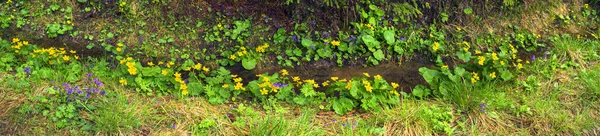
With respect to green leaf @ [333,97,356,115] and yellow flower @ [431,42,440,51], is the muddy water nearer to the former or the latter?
yellow flower @ [431,42,440,51]

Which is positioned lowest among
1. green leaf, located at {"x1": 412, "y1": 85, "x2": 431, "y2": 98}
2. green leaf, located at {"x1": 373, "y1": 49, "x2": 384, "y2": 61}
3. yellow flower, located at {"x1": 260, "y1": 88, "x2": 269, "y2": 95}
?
green leaf, located at {"x1": 412, "y1": 85, "x2": 431, "y2": 98}

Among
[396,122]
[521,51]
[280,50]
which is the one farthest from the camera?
[521,51]

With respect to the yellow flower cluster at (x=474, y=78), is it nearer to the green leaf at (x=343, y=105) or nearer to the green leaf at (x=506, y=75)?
the green leaf at (x=506, y=75)

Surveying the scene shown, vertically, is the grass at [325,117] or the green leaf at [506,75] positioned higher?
the green leaf at [506,75]

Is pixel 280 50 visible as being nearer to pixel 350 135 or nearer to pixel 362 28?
pixel 362 28

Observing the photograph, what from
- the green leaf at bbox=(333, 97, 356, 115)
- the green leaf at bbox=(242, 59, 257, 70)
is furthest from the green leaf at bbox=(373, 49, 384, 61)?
the green leaf at bbox=(242, 59, 257, 70)

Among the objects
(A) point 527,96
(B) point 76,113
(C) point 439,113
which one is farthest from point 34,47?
(A) point 527,96

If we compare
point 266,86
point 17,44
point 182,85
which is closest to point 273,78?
point 266,86

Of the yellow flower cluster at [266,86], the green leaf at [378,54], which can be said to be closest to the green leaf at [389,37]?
the green leaf at [378,54]

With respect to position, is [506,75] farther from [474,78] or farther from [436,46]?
[436,46]

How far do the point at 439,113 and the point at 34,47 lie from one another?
9.68ft

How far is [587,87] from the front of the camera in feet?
12.3

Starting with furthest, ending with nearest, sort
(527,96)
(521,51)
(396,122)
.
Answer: (521,51) → (527,96) → (396,122)

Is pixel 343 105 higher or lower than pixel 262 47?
lower
